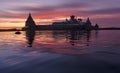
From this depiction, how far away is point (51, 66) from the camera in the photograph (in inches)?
579

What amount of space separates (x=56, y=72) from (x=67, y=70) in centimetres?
93

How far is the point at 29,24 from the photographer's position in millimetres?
183125

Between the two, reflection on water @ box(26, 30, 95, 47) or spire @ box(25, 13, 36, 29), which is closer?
reflection on water @ box(26, 30, 95, 47)

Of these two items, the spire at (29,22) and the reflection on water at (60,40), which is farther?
the spire at (29,22)

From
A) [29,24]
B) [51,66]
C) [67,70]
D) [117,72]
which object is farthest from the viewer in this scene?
[29,24]

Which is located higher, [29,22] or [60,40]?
[29,22]

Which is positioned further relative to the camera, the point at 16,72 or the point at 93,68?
the point at 93,68

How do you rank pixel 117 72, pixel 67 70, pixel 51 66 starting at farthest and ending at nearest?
pixel 51 66 < pixel 67 70 < pixel 117 72

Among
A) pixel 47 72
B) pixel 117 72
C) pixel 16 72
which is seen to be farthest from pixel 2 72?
pixel 117 72

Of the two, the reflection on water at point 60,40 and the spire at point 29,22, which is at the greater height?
the spire at point 29,22

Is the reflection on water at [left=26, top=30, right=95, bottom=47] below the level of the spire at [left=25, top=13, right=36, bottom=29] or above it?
below

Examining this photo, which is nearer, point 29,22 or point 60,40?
point 60,40

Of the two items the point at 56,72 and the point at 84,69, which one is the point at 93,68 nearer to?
the point at 84,69

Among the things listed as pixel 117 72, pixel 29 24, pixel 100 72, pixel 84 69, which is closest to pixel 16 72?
pixel 84 69
